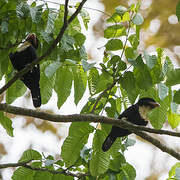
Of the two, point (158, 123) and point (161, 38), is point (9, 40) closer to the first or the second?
point (158, 123)

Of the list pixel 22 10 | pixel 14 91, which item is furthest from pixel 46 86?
pixel 22 10

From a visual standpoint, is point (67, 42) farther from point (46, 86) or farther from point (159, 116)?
point (159, 116)

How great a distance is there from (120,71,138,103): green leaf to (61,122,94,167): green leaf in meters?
0.40

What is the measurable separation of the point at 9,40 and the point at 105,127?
883 mm

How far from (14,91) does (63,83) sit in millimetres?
491

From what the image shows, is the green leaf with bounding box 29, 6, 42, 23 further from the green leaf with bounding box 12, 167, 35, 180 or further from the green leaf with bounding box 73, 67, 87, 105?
the green leaf with bounding box 12, 167, 35, 180

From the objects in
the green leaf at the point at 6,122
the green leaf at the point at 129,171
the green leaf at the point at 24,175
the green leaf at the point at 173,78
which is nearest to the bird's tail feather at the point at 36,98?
the green leaf at the point at 6,122

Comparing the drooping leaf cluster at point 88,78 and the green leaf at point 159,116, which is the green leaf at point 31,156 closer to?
the drooping leaf cluster at point 88,78

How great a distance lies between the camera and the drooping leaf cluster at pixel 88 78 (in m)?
2.35

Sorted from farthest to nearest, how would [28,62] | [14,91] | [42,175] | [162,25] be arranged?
[162,25]
[28,62]
[14,91]
[42,175]

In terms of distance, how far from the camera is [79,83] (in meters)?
2.48

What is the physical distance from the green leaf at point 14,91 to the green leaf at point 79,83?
498mm

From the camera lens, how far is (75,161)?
102 inches

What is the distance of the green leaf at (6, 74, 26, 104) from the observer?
8.80ft
